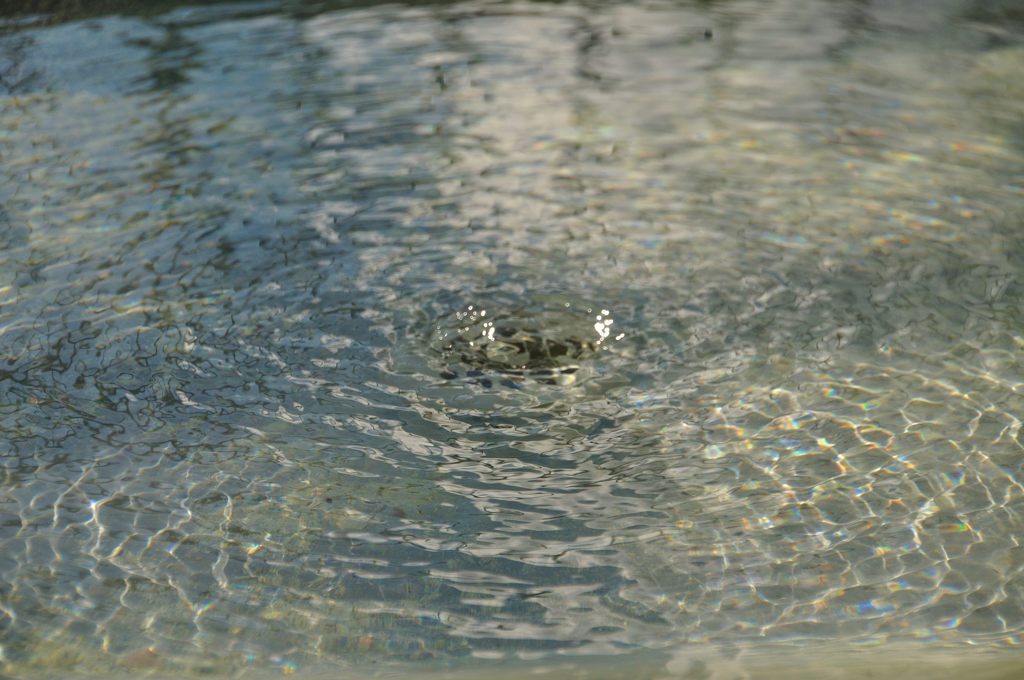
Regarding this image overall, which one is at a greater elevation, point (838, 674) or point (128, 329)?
point (128, 329)

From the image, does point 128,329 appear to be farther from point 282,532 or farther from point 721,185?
point 721,185

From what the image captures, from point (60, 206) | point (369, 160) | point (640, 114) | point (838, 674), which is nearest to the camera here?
point (838, 674)

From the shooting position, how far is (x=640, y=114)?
633cm

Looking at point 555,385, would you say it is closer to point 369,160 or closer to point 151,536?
point 151,536

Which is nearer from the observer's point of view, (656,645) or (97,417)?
(656,645)

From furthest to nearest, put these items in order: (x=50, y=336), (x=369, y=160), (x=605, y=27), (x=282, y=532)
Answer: (x=605, y=27)
(x=369, y=160)
(x=50, y=336)
(x=282, y=532)

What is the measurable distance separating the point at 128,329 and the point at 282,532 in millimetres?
1480

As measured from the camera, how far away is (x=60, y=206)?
5438mm

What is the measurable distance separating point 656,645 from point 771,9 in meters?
6.28

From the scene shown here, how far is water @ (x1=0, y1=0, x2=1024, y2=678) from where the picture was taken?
3.07m

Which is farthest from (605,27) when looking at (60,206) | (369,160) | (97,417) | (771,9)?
(97,417)

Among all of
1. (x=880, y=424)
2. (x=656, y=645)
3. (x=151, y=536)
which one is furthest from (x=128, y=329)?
(x=880, y=424)

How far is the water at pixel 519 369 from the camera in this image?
3.07 m

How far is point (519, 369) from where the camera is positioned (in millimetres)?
4148
